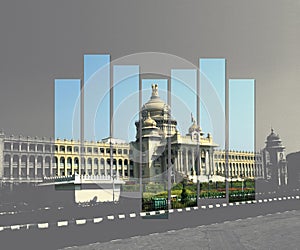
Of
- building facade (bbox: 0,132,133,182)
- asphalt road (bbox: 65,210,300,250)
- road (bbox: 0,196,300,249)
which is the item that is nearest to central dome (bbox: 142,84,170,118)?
building facade (bbox: 0,132,133,182)

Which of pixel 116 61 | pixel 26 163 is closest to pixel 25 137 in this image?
pixel 26 163

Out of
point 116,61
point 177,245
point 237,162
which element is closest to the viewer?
point 177,245

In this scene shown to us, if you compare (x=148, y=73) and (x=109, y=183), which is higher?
(x=148, y=73)

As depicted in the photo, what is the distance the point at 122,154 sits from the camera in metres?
A: 61.2

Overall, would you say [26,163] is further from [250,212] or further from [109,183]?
[250,212]

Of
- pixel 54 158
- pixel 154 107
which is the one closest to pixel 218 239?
pixel 54 158

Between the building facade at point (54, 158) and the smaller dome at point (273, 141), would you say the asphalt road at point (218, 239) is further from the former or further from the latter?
the smaller dome at point (273, 141)

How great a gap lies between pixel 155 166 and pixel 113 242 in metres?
47.1

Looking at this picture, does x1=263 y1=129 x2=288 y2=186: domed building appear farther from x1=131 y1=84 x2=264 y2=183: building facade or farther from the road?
the road

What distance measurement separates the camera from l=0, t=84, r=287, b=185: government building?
54828 mm

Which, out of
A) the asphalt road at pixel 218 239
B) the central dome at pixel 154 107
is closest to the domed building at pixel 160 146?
the central dome at pixel 154 107

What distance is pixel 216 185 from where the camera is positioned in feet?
138

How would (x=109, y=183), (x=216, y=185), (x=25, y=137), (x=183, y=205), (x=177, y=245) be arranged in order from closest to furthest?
(x=177, y=245)
(x=183, y=205)
(x=109, y=183)
(x=216, y=185)
(x=25, y=137)

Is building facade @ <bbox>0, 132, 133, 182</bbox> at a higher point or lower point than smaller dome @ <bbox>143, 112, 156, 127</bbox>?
lower
